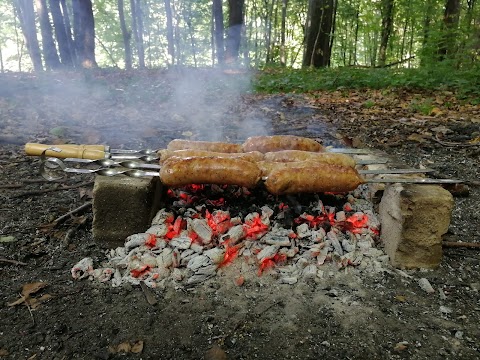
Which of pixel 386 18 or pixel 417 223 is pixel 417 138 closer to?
pixel 417 223

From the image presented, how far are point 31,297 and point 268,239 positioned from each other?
6.16 feet

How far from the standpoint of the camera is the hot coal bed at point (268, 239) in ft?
8.77

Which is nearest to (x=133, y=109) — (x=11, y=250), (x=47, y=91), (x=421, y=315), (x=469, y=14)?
(x=47, y=91)

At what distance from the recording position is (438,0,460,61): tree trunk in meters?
10.7

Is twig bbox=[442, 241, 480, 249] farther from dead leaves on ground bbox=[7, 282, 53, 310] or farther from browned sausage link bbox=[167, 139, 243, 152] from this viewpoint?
dead leaves on ground bbox=[7, 282, 53, 310]

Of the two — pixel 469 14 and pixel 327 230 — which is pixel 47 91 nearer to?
pixel 327 230

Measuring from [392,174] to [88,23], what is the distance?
1343 centimetres

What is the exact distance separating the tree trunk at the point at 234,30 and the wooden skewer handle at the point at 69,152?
613 inches

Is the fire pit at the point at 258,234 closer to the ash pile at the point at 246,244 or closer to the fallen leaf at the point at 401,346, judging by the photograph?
the ash pile at the point at 246,244

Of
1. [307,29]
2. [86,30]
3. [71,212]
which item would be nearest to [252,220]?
[71,212]

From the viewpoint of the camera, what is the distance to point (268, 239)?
2.87 metres

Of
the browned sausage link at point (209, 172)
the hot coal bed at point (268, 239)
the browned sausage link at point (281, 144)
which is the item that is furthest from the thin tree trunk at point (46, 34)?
the browned sausage link at point (209, 172)

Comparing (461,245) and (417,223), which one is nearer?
(417,223)

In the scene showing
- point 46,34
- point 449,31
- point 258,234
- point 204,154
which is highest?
point 46,34
